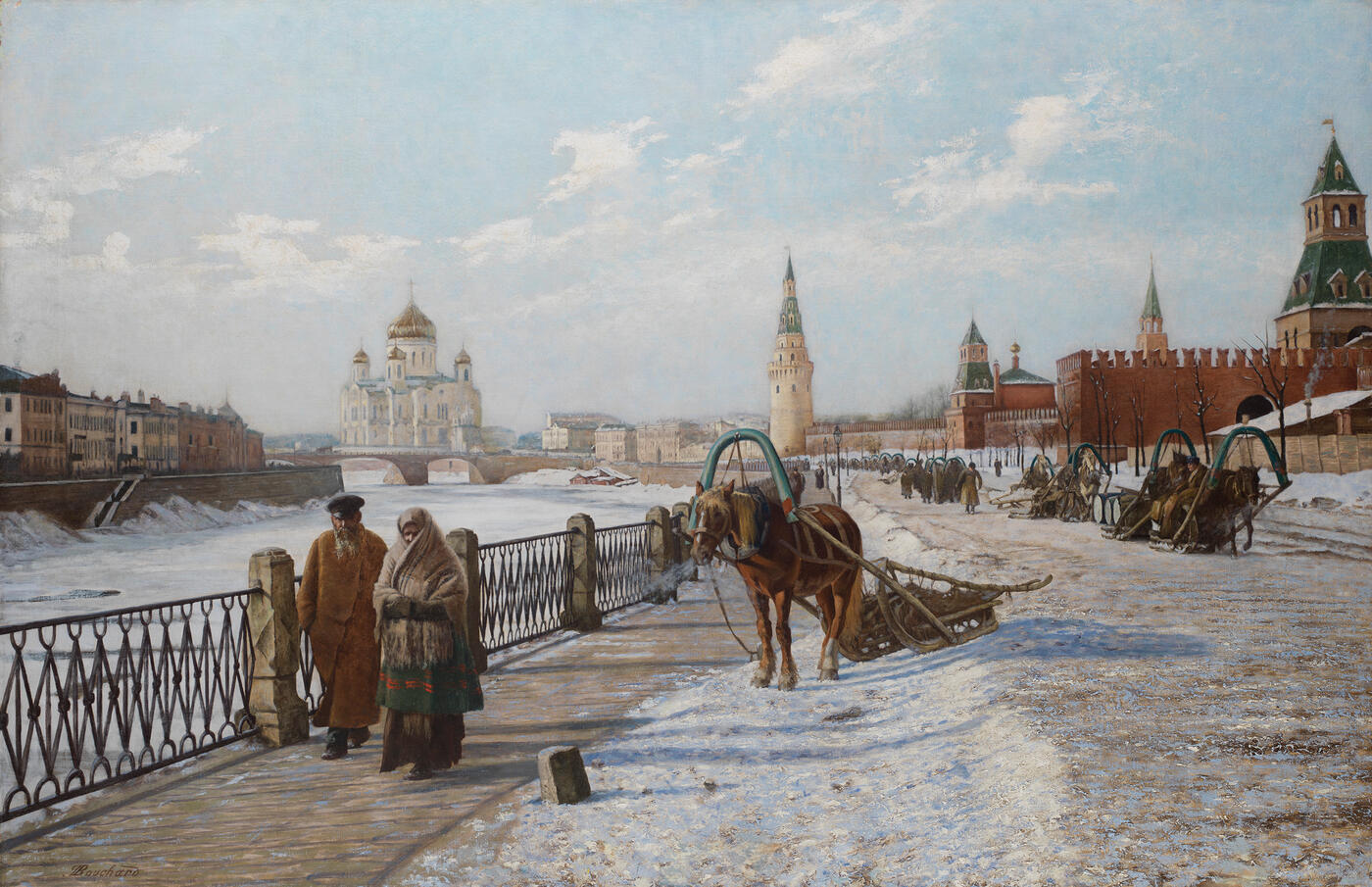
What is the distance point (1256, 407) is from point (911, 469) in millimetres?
11241

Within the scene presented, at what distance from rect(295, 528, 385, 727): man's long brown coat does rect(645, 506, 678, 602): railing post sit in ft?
15.8

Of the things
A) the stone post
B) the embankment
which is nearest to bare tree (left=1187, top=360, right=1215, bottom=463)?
the stone post

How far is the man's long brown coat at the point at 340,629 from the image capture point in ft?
12.9

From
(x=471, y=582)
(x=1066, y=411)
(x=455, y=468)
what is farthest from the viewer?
(x=1066, y=411)

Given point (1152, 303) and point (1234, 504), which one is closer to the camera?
point (1152, 303)

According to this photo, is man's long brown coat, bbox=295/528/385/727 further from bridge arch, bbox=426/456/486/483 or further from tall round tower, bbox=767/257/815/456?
bridge arch, bbox=426/456/486/483

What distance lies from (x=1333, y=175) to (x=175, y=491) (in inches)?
436

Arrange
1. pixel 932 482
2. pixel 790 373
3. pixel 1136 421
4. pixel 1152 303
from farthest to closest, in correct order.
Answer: pixel 932 482, pixel 1136 421, pixel 790 373, pixel 1152 303

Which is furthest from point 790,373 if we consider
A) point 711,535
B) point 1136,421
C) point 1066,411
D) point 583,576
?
point 1066,411

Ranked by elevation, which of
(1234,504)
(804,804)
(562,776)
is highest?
(1234,504)

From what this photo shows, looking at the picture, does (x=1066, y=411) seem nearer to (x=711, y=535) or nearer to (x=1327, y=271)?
(x=1327, y=271)

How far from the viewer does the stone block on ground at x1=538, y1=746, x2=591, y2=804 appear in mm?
3186
